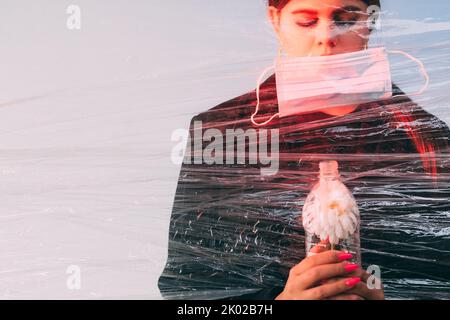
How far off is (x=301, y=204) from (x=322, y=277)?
0.52 feet

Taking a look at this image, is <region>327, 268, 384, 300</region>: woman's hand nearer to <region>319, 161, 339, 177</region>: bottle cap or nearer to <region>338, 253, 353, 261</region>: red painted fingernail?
<region>338, 253, 353, 261</region>: red painted fingernail

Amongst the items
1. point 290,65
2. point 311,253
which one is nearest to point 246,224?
point 311,253

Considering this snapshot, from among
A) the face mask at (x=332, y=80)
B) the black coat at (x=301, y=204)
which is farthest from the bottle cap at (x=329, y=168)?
the face mask at (x=332, y=80)

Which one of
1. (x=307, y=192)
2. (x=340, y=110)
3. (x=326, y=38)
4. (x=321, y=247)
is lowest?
(x=321, y=247)

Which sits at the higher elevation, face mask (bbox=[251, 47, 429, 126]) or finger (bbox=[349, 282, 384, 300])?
face mask (bbox=[251, 47, 429, 126])

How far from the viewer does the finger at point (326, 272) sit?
1163 millimetres

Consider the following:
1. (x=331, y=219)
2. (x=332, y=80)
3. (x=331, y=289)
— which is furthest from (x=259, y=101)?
(x=331, y=289)

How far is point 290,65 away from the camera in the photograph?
1271 millimetres

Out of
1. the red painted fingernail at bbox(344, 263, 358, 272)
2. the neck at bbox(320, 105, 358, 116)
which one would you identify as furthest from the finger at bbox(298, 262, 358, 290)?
the neck at bbox(320, 105, 358, 116)

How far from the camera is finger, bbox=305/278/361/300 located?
117 cm

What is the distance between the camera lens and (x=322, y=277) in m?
1.17

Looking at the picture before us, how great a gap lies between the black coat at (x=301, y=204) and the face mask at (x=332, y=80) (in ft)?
0.07

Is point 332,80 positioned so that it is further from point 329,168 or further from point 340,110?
point 329,168

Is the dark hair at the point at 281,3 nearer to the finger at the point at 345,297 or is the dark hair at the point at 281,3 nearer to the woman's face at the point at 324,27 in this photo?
the woman's face at the point at 324,27
